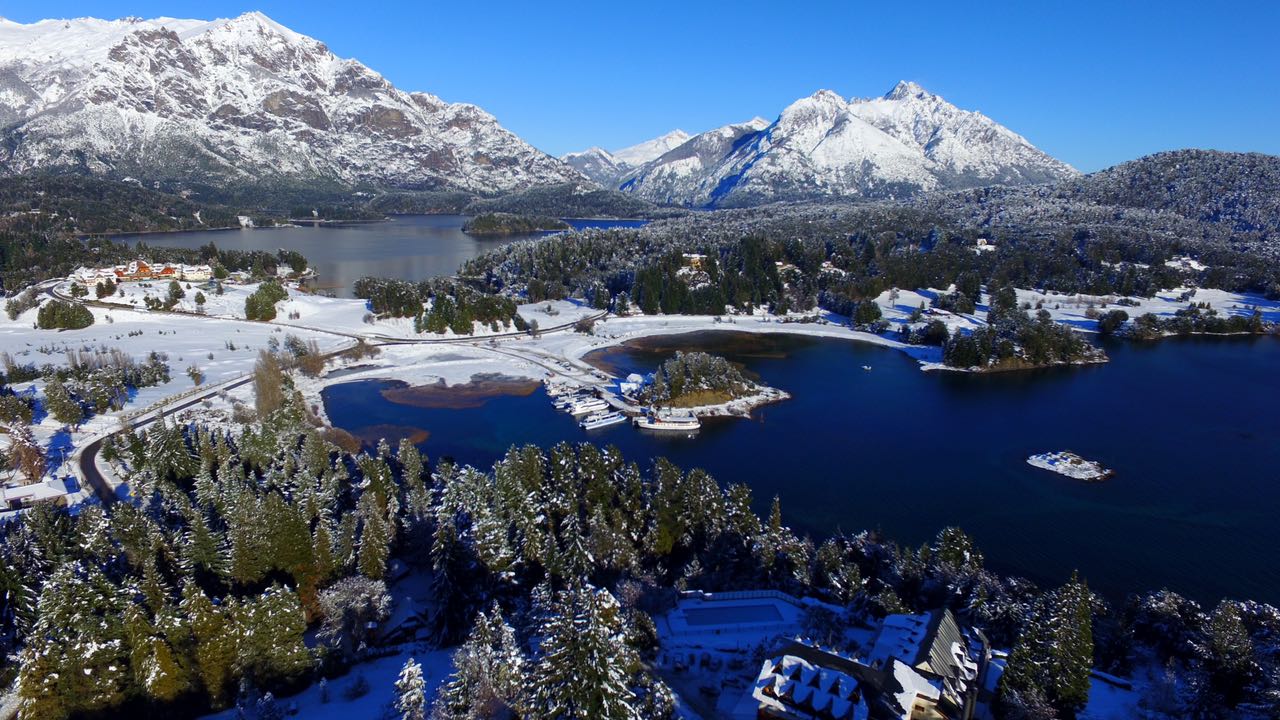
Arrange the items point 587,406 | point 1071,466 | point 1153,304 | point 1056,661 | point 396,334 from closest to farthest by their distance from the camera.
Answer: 1. point 1056,661
2. point 1071,466
3. point 587,406
4. point 396,334
5. point 1153,304

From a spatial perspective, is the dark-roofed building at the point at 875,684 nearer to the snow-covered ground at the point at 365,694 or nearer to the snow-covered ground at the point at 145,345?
the snow-covered ground at the point at 365,694

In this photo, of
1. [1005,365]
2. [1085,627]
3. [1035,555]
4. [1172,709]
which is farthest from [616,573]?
[1005,365]

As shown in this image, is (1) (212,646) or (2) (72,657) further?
(1) (212,646)

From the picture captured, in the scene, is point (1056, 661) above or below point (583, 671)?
below

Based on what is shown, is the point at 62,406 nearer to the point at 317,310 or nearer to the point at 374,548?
the point at 374,548

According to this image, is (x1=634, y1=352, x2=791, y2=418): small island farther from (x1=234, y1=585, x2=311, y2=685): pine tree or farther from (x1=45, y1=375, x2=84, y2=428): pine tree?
(x1=45, y1=375, x2=84, y2=428): pine tree

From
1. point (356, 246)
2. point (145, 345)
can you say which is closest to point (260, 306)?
point (145, 345)
